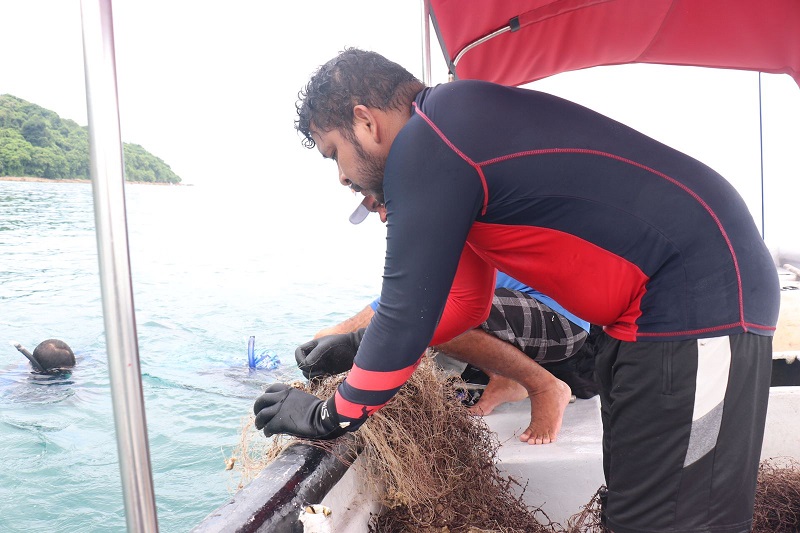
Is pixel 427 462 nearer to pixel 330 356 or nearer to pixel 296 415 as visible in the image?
pixel 330 356

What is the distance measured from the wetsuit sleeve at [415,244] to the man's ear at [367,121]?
Answer: 0.10 metres

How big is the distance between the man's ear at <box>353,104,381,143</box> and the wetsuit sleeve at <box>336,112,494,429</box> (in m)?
0.10

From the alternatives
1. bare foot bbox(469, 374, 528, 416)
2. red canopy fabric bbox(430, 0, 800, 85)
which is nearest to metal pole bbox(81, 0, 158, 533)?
bare foot bbox(469, 374, 528, 416)

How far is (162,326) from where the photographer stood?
2117 cm

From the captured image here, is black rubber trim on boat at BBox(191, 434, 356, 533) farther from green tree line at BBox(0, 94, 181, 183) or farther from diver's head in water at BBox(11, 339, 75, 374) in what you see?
green tree line at BBox(0, 94, 181, 183)

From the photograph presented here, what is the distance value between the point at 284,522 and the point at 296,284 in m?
26.0

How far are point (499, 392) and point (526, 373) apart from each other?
332mm

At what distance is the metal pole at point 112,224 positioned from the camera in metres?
0.88

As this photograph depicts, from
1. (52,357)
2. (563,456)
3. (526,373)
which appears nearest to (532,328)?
(526,373)

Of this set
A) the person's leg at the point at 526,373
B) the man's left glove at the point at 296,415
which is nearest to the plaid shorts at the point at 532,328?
the person's leg at the point at 526,373

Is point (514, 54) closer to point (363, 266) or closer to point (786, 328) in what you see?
point (786, 328)

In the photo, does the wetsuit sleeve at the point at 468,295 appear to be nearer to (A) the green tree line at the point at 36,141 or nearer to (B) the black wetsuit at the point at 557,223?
(B) the black wetsuit at the point at 557,223

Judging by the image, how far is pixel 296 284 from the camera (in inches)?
1070

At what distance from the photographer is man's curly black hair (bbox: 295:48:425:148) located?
1316 millimetres
